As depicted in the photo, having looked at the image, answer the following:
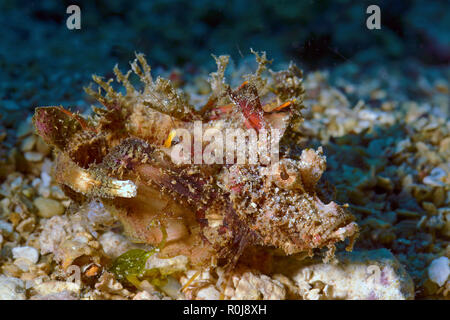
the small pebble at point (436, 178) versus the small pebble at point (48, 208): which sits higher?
the small pebble at point (436, 178)

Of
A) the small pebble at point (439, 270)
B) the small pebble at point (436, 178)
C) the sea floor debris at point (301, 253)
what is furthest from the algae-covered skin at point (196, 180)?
the small pebble at point (436, 178)

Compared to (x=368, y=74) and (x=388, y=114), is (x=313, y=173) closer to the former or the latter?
(x=388, y=114)

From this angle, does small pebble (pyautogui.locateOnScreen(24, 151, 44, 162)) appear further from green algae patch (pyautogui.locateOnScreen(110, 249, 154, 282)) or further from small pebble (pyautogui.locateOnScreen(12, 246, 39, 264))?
green algae patch (pyautogui.locateOnScreen(110, 249, 154, 282))

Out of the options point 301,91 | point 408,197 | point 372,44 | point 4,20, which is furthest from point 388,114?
point 4,20

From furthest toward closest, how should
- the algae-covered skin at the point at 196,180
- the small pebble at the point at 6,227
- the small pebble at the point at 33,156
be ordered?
the small pebble at the point at 33,156
the small pebble at the point at 6,227
the algae-covered skin at the point at 196,180

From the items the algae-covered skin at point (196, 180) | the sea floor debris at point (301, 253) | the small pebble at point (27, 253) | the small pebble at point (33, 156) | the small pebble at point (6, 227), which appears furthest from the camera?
the small pebble at point (33, 156)

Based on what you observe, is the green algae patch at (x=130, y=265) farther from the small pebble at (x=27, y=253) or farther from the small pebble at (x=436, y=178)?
the small pebble at (x=436, y=178)

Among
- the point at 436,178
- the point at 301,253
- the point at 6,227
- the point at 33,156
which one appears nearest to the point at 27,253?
the point at 6,227
